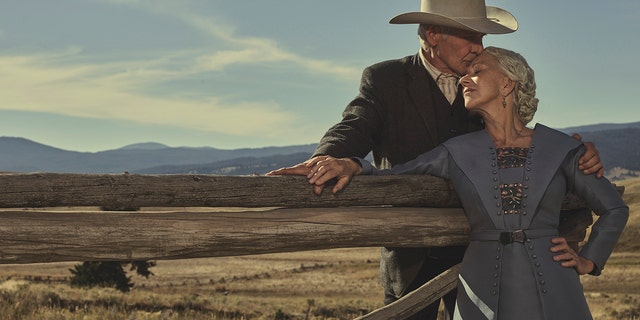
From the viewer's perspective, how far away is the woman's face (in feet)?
12.3

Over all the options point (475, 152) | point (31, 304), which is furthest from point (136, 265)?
point (475, 152)

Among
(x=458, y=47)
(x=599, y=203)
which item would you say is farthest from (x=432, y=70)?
(x=599, y=203)

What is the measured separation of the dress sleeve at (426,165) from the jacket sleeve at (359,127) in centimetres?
12

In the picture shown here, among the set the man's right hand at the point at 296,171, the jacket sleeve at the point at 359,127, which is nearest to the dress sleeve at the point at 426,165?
the jacket sleeve at the point at 359,127

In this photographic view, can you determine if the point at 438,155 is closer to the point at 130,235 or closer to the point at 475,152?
the point at 475,152

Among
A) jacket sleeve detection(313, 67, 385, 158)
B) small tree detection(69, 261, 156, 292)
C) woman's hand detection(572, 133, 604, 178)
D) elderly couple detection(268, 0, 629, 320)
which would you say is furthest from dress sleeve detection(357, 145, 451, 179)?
small tree detection(69, 261, 156, 292)

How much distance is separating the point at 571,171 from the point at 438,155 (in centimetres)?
71

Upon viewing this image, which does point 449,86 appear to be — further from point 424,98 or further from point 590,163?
point 590,163

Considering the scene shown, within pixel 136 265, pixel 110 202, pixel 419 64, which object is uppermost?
pixel 419 64

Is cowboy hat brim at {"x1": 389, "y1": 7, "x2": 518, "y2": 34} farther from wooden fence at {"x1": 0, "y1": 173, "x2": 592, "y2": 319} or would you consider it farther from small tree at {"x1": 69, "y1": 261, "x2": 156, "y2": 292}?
small tree at {"x1": 69, "y1": 261, "x2": 156, "y2": 292}

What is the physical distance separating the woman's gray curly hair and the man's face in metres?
0.46

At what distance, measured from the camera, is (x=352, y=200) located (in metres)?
3.94

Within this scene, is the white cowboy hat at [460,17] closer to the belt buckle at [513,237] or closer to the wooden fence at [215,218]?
the wooden fence at [215,218]

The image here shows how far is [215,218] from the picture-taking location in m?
3.69
